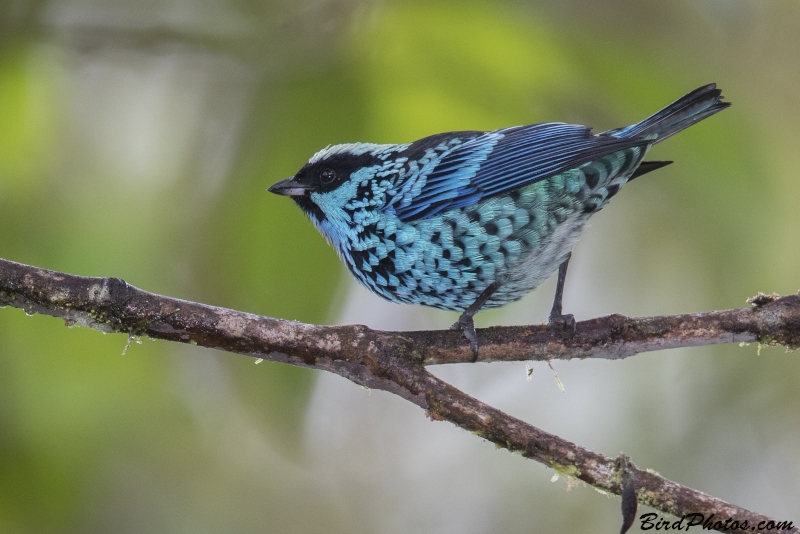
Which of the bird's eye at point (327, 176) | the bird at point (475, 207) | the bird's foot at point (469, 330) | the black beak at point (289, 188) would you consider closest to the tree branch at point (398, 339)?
the bird's foot at point (469, 330)

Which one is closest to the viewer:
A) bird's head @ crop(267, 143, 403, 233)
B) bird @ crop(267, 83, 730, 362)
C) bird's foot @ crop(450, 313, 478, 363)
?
bird's foot @ crop(450, 313, 478, 363)

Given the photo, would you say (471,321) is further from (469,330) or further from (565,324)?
(565,324)

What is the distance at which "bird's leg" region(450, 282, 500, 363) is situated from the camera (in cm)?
288

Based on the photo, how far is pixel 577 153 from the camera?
337cm

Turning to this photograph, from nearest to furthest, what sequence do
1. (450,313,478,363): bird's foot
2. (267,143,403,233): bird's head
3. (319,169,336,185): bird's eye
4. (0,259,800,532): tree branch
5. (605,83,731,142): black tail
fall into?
1. (0,259,800,532): tree branch
2. (450,313,478,363): bird's foot
3. (605,83,731,142): black tail
4. (267,143,403,233): bird's head
5. (319,169,336,185): bird's eye

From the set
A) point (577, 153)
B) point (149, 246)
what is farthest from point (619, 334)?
point (149, 246)

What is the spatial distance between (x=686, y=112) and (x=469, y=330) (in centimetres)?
129

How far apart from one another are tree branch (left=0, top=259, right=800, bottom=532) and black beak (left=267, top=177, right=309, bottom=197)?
2.24 ft

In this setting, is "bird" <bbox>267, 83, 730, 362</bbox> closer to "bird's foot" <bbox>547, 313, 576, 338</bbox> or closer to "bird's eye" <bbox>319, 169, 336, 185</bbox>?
"bird's eye" <bbox>319, 169, 336, 185</bbox>

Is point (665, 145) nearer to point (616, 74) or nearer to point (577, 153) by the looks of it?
point (577, 153)

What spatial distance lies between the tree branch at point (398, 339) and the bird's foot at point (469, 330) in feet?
0.10

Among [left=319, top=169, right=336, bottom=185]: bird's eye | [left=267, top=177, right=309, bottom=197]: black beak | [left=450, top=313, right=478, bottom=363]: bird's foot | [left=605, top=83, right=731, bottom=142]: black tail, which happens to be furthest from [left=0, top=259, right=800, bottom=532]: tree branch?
[left=319, top=169, right=336, bottom=185]: bird's eye

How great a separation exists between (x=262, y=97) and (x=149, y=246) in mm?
784

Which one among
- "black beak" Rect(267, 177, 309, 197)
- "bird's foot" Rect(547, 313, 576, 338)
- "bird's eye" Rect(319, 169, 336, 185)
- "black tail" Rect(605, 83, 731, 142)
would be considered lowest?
"bird's foot" Rect(547, 313, 576, 338)
